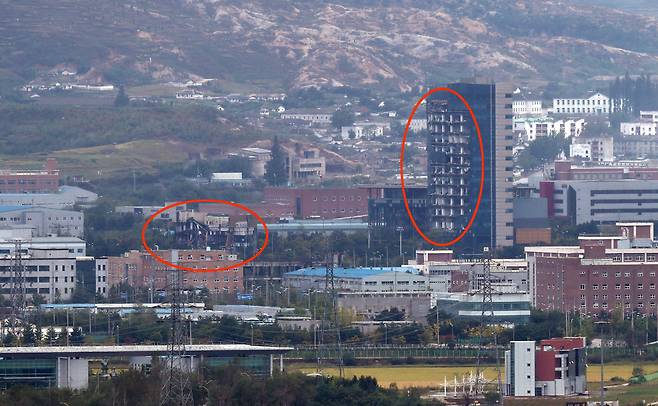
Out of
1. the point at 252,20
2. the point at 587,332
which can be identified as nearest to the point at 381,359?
the point at 587,332

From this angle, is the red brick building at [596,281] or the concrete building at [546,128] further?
Result: the concrete building at [546,128]

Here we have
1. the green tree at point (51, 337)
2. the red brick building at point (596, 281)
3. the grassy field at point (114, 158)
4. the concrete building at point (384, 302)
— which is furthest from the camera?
the grassy field at point (114, 158)

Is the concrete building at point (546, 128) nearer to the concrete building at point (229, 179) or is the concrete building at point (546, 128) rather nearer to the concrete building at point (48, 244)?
the concrete building at point (229, 179)

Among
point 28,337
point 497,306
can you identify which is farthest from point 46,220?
point 28,337

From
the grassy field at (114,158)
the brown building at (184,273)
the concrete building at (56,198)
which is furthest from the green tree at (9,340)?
the grassy field at (114,158)

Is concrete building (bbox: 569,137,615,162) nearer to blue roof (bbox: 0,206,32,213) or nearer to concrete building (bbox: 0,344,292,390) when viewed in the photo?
blue roof (bbox: 0,206,32,213)

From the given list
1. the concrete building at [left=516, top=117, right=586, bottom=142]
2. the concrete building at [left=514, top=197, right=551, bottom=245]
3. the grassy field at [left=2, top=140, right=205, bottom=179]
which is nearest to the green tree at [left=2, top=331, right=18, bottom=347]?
the concrete building at [left=514, top=197, right=551, bottom=245]

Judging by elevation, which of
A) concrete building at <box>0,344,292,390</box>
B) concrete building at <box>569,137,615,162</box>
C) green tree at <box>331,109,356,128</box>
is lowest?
concrete building at <box>0,344,292,390</box>
